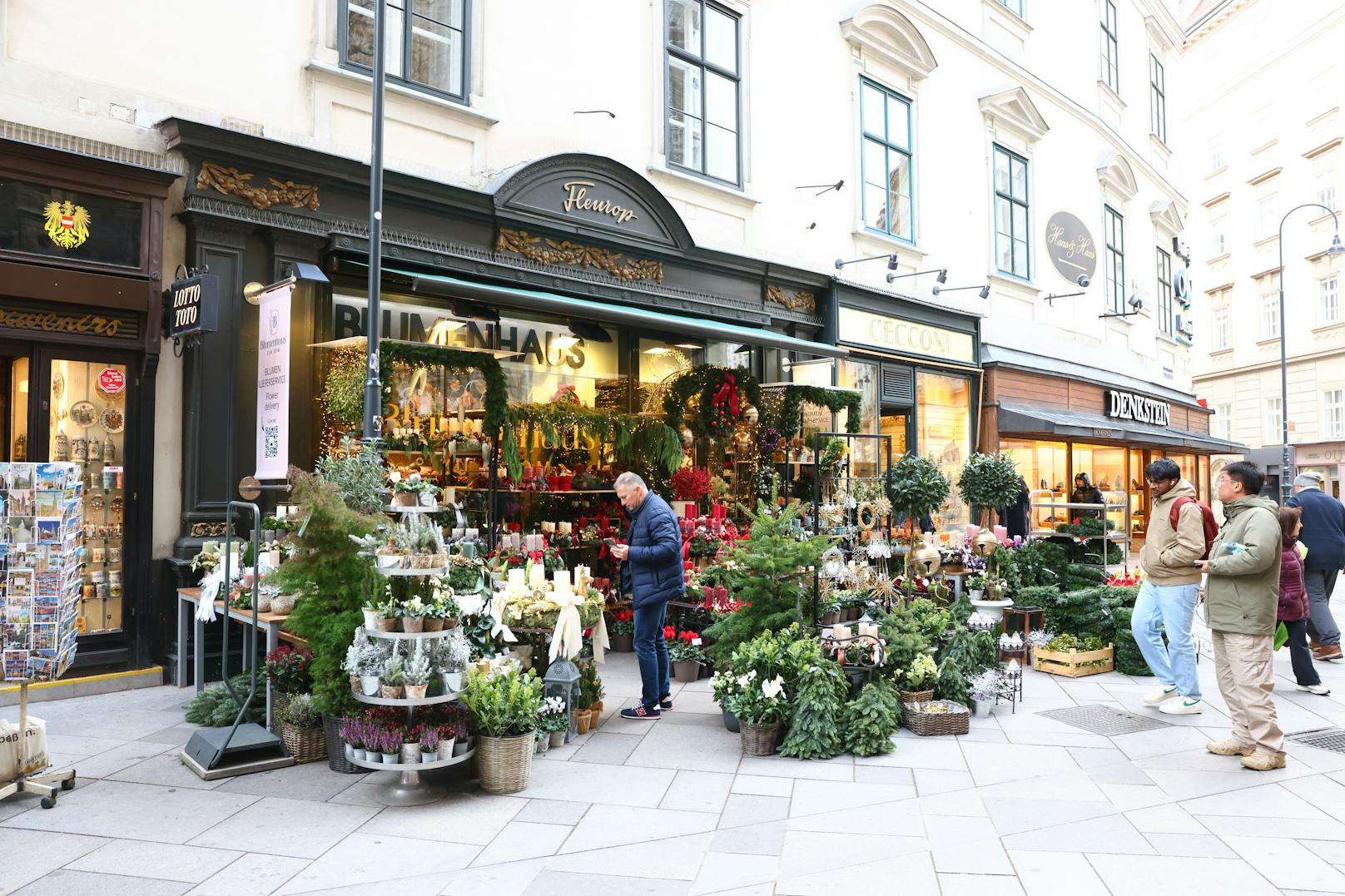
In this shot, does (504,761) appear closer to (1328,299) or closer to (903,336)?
(903,336)

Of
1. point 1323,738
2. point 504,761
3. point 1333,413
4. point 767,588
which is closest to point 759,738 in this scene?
point 767,588

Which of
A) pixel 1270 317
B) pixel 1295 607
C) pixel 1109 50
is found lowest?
pixel 1295 607

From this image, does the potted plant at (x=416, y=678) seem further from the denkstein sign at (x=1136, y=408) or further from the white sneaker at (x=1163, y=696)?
the denkstein sign at (x=1136, y=408)

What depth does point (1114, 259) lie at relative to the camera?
71.6ft

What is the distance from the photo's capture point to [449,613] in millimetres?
5578

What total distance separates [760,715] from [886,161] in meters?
11.4

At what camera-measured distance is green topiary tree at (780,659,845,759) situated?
621 centimetres

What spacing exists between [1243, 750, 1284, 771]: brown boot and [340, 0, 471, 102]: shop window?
8799 millimetres

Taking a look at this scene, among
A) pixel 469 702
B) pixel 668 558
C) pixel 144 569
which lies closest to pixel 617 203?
pixel 668 558

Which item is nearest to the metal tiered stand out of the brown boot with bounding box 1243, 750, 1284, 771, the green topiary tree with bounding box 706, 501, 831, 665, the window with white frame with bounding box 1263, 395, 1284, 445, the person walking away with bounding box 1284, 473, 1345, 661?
the green topiary tree with bounding box 706, 501, 831, 665

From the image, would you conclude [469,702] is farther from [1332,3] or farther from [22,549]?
[1332,3]

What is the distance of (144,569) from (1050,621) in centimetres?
824

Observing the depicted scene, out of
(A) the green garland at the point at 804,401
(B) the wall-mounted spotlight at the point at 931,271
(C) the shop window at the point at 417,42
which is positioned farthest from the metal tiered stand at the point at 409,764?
(B) the wall-mounted spotlight at the point at 931,271

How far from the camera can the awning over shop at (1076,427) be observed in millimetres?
16516
